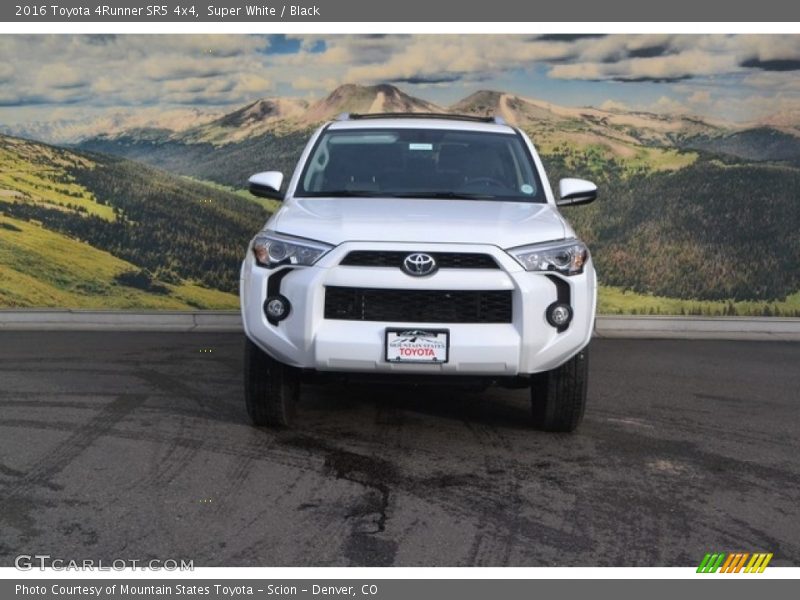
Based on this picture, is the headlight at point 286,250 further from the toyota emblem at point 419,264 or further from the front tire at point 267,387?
the front tire at point 267,387

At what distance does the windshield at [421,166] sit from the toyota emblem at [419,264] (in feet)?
3.68

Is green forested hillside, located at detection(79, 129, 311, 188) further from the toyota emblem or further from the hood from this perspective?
the toyota emblem

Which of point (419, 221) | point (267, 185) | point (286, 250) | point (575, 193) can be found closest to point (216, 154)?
point (267, 185)

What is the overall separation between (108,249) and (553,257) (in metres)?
6.50

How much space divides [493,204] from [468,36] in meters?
4.86

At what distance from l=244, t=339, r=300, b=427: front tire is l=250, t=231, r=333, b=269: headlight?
0.54 metres

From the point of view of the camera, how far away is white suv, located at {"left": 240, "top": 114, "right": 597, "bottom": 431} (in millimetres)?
5883

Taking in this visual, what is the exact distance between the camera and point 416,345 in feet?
19.3

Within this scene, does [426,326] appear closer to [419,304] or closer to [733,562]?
[419,304]

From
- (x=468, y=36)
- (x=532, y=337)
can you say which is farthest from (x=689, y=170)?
(x=532, y=337)

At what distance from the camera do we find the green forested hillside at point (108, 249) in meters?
11.3

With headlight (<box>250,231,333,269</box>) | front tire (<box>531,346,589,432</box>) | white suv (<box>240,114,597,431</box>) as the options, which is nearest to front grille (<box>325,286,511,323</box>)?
white suv (<box>240,114,597,431</box>)

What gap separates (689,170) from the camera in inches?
450

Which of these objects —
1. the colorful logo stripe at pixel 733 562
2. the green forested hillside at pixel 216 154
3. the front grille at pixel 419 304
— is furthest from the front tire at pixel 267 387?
the green forested hillside at pixel 216 154
